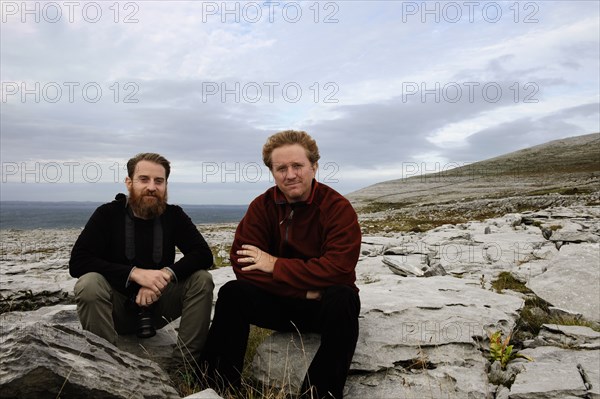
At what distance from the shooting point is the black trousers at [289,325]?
469 centimetres

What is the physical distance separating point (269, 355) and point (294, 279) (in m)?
1.11

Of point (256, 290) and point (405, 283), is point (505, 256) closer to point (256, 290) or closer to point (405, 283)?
point (405, 283)

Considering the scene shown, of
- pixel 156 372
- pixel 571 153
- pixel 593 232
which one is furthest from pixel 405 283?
pixel 571 153

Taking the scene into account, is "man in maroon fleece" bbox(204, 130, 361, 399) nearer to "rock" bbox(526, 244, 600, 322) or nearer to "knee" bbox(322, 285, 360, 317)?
"knee" bbox(322, 285, 360, 317)

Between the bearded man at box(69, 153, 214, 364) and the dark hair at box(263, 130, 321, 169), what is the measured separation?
5.04ft

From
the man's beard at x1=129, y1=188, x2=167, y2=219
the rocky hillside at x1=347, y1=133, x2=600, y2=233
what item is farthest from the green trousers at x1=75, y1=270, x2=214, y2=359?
the rocky hillside at x1=347, y1=133, x2=600, y2=233

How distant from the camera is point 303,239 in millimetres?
5625

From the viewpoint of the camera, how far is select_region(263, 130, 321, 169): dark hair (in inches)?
220

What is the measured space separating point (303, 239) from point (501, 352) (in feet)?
9.38

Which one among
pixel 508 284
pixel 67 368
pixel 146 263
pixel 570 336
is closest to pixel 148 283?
pixel 146 263

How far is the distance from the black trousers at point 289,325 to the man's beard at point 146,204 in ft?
4.92

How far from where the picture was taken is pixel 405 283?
873 centimetres

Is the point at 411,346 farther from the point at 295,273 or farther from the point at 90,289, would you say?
the point at 90,289

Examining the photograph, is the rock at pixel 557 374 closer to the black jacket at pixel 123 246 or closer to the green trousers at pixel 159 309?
the green trousers at pixel 159 309
